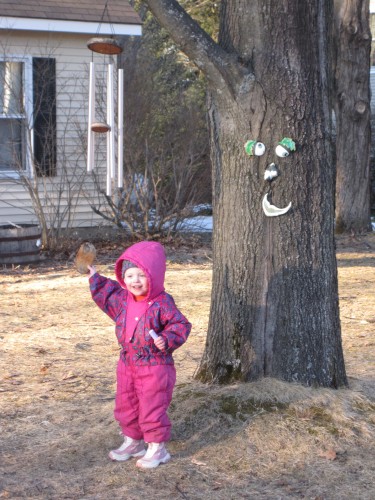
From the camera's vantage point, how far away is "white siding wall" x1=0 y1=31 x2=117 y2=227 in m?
12.6

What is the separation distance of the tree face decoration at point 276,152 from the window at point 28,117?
7.85m

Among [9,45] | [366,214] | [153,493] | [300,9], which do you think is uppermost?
[9,45]


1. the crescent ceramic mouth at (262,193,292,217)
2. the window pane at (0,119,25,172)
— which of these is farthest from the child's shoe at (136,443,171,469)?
Answer: the window pane at (0,119,25,172)

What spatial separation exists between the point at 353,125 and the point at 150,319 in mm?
11578

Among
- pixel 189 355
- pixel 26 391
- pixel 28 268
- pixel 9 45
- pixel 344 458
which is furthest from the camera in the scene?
pixel 9 45

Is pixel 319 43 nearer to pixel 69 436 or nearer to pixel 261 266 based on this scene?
pixel 261 266

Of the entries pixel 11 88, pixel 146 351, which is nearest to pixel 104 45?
pixel 146 351

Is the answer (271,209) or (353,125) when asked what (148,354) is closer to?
(271,209)

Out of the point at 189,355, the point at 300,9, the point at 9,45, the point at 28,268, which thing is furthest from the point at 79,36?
the point at 300,9

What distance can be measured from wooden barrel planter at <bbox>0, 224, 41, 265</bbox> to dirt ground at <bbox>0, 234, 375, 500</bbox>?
4.19 m

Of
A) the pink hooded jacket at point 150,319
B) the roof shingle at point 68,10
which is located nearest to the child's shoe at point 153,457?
the pink hooded jacket at point 150,319

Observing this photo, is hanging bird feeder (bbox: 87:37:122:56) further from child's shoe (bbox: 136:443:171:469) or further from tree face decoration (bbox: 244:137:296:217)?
child's shoe (bbox: 136:443:171:469)

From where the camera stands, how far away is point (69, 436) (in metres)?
4.89

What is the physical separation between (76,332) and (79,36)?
6.73 metres
